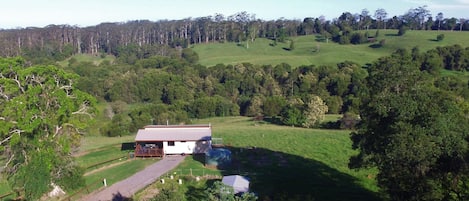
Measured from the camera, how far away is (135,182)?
109 feet

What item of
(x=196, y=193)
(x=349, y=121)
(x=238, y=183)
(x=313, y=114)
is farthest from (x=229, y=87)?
(x=238, y=183)

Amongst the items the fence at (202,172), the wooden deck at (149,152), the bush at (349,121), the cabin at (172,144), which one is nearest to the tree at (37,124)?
the fence at (202,172)

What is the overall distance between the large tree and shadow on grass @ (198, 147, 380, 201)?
5158 mm

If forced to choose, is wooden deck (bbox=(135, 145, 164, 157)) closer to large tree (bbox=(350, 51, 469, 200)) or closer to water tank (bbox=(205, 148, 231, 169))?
water tank (bbox=(205, 148, 231, 169))

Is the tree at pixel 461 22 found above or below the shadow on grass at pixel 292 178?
above

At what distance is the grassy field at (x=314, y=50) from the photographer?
110 meters

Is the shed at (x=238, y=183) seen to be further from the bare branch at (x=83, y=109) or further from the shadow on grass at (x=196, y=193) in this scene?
the bare branch at (x=83, y=109)

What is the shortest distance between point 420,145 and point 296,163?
17.2 m

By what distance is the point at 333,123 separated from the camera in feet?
194

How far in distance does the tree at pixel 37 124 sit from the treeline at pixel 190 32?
4096 inches

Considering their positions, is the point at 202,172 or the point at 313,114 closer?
the point at 202,172

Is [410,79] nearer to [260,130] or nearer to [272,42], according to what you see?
[260,130]

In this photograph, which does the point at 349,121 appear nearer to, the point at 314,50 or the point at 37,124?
the point at 37,124

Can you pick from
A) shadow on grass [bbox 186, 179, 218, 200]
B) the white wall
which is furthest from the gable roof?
shadow on grass [bbox 186, 179, 218, 200]
